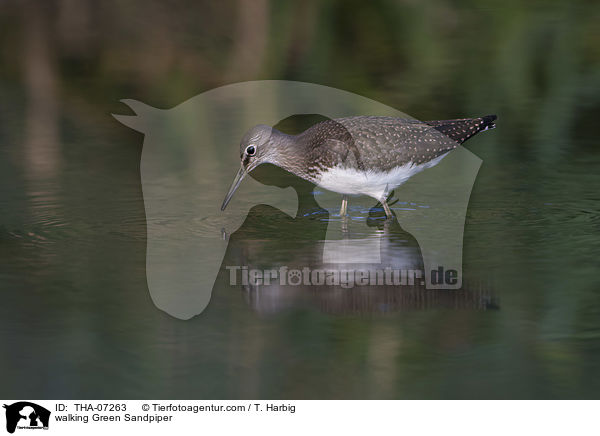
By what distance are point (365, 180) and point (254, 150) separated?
111 cm

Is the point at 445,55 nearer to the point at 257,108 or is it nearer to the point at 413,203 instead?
the point at 257,108

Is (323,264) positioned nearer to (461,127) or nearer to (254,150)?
(254,150)

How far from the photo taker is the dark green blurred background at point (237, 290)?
18.8ft

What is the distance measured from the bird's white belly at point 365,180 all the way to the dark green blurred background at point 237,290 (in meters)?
0.74

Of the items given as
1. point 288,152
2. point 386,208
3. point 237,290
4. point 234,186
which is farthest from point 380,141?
point 237,290

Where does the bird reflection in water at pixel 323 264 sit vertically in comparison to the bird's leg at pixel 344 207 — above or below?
below

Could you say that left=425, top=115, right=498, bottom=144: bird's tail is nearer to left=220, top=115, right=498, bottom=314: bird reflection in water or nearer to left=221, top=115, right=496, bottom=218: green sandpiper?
left=221, top=115, right=496, bottom=218: green sandpiper

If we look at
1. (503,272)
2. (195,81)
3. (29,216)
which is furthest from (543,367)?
(195,81)

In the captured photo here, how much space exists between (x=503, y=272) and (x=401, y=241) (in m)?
1.12

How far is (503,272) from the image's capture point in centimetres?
729

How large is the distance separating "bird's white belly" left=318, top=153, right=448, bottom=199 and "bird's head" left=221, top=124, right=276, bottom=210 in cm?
66

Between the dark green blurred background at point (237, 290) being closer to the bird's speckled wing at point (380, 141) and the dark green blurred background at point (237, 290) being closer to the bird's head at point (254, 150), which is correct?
the bird's speckled wing at point (380, 141)
